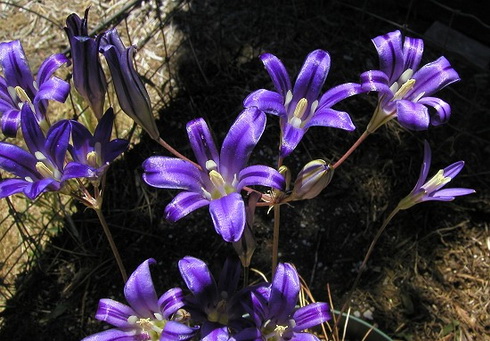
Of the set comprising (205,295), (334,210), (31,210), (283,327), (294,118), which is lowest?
(334,210)

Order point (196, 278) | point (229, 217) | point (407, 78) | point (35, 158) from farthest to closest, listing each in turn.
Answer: point (407, 78) < point (35, 158) < point (196, 278) < point (229, 217)

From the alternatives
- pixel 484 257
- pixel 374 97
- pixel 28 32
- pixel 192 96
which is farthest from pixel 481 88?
pixel 28 32

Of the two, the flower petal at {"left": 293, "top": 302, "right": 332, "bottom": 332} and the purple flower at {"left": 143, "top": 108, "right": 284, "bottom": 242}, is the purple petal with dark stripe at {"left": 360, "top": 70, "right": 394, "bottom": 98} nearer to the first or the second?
the purple flower at {"left": 143, "top": 108, "right": 284, "bottom": 242}

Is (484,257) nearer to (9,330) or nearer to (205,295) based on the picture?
(205,295)

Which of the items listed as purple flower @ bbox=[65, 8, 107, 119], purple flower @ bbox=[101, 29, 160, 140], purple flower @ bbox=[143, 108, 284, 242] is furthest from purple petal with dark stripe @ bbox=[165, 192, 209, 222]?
purple flower @ bbox=[65, 8, 107, 119]

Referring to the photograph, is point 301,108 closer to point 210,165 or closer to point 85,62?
point 210,165

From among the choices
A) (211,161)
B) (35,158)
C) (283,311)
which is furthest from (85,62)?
(283,311)

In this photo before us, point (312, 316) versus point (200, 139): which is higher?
point (200, 139)
